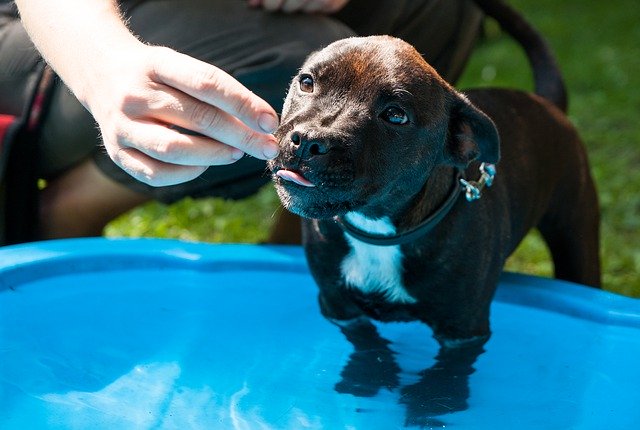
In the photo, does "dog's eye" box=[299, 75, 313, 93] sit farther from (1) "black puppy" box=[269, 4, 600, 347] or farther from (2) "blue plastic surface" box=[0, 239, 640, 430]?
(2) "blue plastic surface" box=[0, 239, 640, 430]

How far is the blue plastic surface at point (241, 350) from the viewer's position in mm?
2232

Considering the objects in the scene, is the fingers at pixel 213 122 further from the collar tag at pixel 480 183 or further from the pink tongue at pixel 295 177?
the collar tag at pixel 480 183

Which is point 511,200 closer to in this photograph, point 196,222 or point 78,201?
point 78,201

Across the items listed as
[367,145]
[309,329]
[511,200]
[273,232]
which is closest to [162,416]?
[309,329]

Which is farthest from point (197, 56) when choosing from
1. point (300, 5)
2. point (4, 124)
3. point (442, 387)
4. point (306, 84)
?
point (442, 387)

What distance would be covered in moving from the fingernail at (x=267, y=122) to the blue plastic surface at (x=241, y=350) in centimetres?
79

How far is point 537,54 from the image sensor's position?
10.8 ft

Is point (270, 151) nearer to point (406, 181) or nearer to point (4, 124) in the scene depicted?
point (406, 181)

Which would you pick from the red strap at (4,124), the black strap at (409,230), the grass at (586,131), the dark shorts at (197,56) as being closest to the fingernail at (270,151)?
the black strap at (409,230)

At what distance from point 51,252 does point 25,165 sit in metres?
0.35

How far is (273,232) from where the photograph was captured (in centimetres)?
349

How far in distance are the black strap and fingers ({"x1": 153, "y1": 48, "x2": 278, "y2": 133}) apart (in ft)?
1.77

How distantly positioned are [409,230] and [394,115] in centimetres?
33

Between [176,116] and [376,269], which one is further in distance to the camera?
[376,269]
